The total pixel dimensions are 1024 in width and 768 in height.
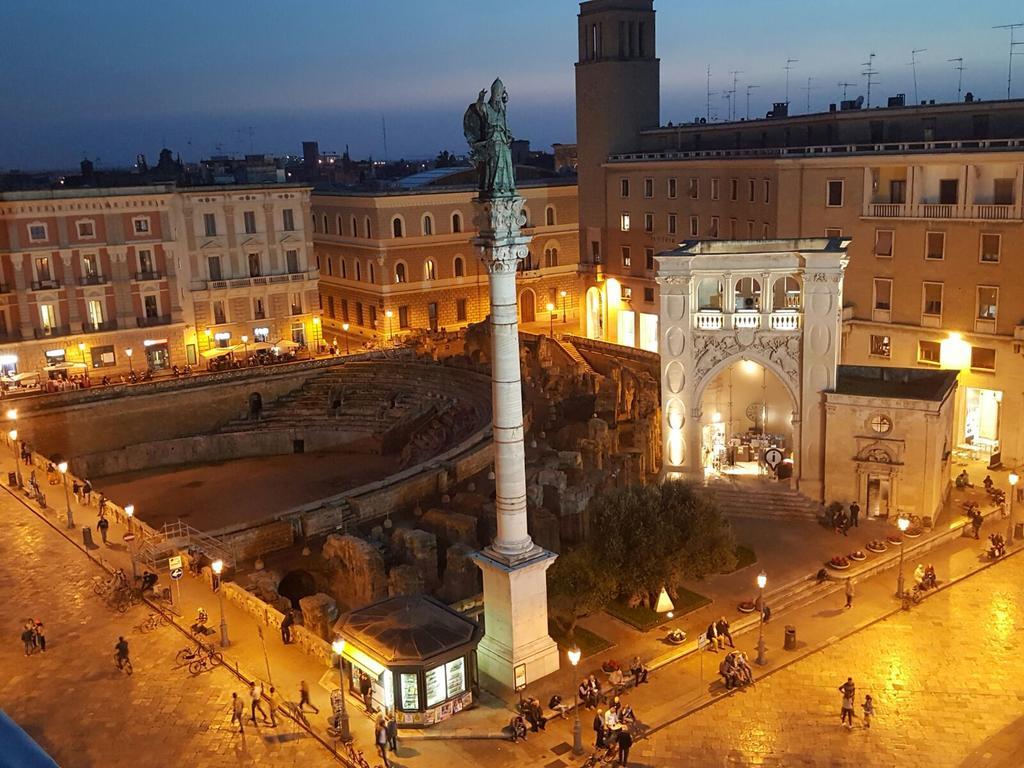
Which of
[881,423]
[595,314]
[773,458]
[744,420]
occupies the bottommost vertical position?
[773,458]

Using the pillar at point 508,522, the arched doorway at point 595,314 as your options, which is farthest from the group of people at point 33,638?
the arched doorway at point 595,314

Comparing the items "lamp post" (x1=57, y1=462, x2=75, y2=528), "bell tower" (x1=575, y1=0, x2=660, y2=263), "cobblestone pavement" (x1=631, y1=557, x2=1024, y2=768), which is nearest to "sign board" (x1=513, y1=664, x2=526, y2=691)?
"cobblestone pavement" (x1=631, y1=557, x2=1024, y2=768)

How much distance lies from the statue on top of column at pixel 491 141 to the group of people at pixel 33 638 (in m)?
16.0

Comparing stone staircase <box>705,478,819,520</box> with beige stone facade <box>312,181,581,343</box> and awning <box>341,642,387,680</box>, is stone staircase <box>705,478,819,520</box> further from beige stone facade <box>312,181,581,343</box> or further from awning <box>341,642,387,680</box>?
beige stone facade <box>312,181,581,343</box>

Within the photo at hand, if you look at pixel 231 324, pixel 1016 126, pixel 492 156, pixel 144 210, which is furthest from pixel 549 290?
pixel 492 156

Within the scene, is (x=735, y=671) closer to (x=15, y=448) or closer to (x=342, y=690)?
(x=342, y=690)

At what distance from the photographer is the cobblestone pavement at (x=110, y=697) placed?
20.6 m

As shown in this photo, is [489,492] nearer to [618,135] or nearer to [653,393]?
[653,393]

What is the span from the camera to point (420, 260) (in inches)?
2645

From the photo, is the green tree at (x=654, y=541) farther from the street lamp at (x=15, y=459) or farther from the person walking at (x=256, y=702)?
the street lamp at (x=15, y=459)

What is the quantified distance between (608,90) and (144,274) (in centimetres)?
3033

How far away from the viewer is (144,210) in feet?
189

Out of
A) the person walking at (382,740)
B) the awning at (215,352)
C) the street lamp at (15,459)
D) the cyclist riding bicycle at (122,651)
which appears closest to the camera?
the person walking at (382,740)

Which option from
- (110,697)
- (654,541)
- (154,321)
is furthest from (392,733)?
(154,321)
